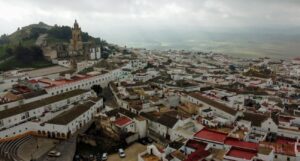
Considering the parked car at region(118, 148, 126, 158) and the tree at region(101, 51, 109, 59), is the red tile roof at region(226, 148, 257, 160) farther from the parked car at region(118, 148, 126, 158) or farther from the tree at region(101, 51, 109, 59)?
the tree at region(101, 51, 109, 59)

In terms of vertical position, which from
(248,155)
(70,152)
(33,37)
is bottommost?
(70,152)

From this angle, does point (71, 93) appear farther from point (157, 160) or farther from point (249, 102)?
point (249, 102)

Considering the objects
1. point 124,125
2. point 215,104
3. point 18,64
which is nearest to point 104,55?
point 18,64

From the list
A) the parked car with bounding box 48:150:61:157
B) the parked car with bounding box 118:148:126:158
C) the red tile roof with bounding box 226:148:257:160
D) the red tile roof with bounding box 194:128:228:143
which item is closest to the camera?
the red tile roof with bounding box 226:148:257:160

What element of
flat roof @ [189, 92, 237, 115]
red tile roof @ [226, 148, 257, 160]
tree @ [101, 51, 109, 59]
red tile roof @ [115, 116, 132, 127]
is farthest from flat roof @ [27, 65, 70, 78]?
red tile roof @ [226, 148, 257, 160]

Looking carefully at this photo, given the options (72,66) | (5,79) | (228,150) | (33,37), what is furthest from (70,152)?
(33,37)

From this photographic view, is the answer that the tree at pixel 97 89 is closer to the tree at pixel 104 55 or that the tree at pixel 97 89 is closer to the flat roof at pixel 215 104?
the flat roof at pixel 215 104

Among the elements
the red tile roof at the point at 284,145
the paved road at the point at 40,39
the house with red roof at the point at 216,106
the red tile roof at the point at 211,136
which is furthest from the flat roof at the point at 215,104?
the paved road at the point at 40,39
